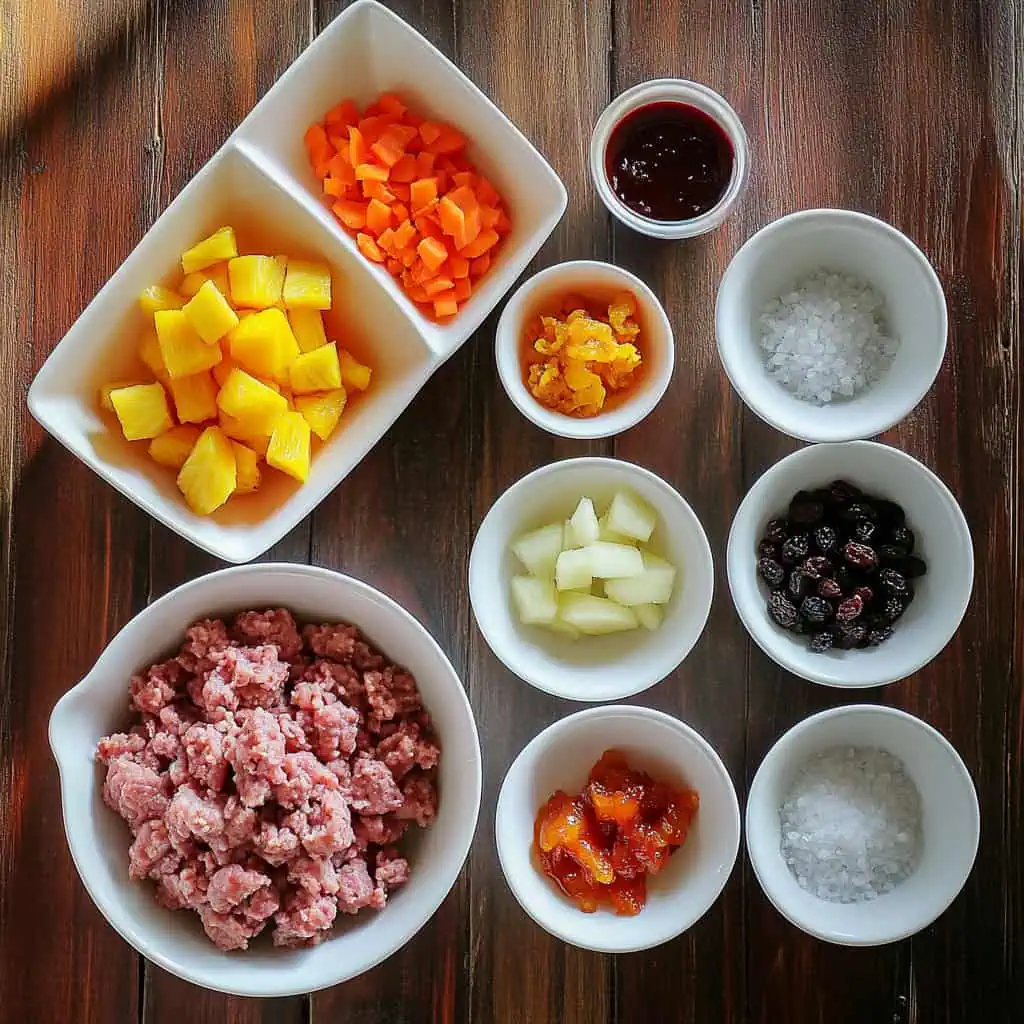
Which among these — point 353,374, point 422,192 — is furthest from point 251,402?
point 422,192

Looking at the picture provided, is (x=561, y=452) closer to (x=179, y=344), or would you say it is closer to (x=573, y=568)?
(x=573, y=568)

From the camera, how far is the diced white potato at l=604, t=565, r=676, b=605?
5.12 feet

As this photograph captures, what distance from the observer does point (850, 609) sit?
1.54m

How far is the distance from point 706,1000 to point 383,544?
0.87 metres

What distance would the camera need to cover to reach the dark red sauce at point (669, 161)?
1.62 metres

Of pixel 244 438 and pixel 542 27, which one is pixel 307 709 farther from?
pixel 542 27

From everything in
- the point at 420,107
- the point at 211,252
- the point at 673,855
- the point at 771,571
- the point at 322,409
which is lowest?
the point at 673,855

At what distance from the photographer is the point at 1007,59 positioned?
172cm

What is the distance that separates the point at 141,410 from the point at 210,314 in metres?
0.17

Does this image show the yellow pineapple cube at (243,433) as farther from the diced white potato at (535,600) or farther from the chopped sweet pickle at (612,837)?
the chopped sweet pickle at (612,837)

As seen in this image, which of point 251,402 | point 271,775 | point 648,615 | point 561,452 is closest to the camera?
point 271,775

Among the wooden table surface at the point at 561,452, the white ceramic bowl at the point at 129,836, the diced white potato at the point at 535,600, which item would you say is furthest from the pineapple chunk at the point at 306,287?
the diced white potato at the point at 535,600

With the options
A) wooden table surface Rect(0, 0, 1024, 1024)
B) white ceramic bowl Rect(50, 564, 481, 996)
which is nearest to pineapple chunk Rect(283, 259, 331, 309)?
wooden table surface Rect(0, 0, 1024, 1024)

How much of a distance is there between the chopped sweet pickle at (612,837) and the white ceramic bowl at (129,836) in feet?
0.54
